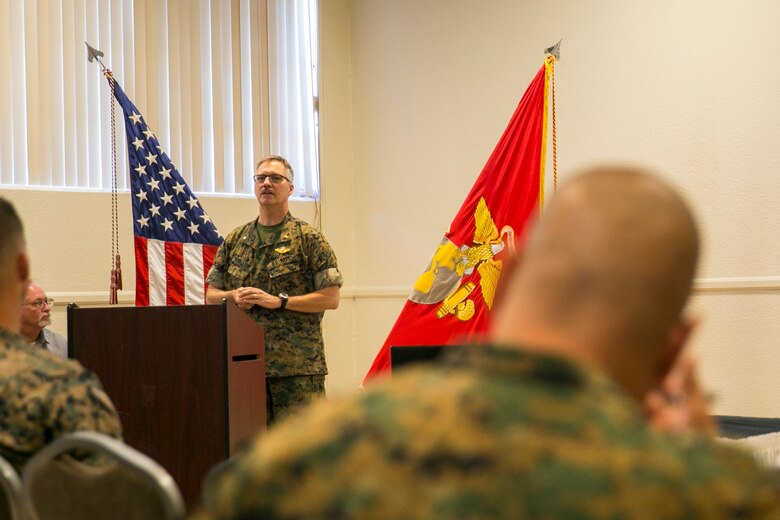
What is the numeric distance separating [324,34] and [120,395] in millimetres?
4152

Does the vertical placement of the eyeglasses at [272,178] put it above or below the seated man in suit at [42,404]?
above

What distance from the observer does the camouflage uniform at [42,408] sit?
5.07 feet

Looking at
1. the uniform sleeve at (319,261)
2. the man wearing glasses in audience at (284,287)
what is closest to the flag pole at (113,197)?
the man wearing glasses in audience at (284,287)

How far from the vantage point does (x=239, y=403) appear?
3557 millimetres

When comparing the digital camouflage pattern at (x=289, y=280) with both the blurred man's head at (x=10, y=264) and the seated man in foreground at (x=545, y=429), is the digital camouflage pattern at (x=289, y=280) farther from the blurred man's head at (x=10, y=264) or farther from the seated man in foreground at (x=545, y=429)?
the seated man in foreground at (x=545, y=429)

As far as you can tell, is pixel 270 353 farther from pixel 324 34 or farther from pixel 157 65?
pixel 324 34

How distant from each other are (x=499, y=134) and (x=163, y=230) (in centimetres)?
215

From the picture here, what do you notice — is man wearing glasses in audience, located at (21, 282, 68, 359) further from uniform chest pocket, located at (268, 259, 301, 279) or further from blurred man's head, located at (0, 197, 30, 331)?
blurred man's head, located at (0, 197, 30, 331)

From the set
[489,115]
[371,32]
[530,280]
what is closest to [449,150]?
[489,115]

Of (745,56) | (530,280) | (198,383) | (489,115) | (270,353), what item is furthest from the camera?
(489,115)

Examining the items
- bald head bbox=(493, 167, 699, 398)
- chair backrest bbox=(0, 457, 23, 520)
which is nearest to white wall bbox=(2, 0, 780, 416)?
chair backrest bbox=(0, 457, 23, 520)

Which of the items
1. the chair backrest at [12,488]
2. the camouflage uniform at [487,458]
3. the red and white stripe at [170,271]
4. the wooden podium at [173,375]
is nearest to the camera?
the camouflage uniform at [487,458]

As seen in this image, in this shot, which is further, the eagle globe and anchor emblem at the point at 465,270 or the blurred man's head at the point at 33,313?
the eagle globe and anchor emblem at the point at 465,270

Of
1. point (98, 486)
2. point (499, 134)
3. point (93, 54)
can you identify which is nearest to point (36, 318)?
point (93, 54)
